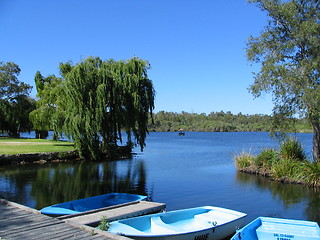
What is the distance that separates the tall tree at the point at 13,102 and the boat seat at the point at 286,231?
36232 mm

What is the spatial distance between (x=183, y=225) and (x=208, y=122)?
11970 centimetres

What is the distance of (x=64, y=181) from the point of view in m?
15.9

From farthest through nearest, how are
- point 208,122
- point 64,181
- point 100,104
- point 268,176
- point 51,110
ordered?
1. point 208,122
2. point 51,110
3. point 100,104
4. point 268,176
5. point 64,181

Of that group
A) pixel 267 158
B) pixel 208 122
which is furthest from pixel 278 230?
pixel 208 122

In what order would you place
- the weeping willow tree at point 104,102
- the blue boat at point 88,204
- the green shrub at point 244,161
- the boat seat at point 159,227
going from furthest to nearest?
the weeping willow tree at point 104,102 → the green shrub at point 244,161 → the blue boat at point 88,204 → the boat seat at point 159,227

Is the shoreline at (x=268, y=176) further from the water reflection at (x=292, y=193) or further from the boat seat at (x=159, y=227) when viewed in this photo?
the boat seat at (x=159, y=227)

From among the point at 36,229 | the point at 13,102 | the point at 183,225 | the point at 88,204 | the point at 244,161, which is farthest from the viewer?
the point at 13,102

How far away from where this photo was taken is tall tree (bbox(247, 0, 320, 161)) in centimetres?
1489

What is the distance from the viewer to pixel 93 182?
15.9 m

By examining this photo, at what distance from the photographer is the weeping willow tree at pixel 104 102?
2311cm

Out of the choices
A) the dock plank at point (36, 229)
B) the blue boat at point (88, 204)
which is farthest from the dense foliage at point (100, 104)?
the dock plank at point (36, 229)

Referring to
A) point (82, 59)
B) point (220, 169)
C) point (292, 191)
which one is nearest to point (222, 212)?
point (292, 191)

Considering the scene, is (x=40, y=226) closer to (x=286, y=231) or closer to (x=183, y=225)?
(x=183, y=225)

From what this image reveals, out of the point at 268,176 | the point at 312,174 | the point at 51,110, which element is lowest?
the point at 268,176
